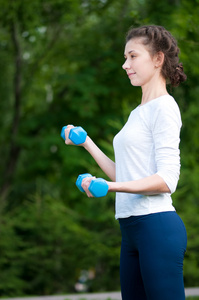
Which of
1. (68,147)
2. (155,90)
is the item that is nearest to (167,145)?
(155,90)

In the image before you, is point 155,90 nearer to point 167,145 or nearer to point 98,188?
point 167,145

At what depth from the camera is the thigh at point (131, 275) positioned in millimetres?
2082

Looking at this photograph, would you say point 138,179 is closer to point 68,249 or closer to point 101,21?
point 68,249

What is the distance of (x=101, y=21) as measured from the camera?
13.3 m

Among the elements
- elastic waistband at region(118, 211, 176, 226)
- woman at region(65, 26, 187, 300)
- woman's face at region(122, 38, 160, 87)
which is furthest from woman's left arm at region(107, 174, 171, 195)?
woman's face at region(122, 38, 160, 87)

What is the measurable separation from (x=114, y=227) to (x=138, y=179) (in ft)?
24.8

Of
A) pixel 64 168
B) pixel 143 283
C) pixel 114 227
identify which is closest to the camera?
pixel 143 283

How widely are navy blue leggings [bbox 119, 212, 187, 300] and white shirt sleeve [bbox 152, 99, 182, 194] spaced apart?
150 millimetres

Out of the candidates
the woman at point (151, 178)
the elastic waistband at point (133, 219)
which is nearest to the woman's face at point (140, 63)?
the woman at point (151, 178)

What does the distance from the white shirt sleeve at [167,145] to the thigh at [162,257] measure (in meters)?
0.15

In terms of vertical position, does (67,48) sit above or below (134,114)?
above

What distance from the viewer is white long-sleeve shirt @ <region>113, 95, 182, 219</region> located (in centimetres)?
196

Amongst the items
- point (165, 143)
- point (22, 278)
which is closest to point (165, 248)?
point (165, 143)

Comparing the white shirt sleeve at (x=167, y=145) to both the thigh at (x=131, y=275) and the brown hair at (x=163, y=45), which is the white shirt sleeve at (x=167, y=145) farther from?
the thigh at (x=131, y=275)
